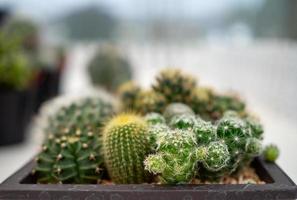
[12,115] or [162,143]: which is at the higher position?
[162,143]

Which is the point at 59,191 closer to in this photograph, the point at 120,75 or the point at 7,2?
the point at 120,75

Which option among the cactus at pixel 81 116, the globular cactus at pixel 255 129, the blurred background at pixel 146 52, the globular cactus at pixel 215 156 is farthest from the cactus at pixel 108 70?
the globular cactus at pixel 215 156

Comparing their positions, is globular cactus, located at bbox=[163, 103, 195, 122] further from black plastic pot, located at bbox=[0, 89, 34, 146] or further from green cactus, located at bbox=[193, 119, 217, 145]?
black plastic pot, located at bbox=[0, 89, 34, 146]

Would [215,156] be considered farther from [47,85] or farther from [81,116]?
[47,85]

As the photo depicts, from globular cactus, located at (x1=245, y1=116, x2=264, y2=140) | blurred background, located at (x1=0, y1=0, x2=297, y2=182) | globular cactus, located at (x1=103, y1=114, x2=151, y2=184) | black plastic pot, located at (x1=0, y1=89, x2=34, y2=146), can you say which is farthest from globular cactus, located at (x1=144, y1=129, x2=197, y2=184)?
black plastic pot, located at (x1=0, y1=89, x2=34, y2=146)

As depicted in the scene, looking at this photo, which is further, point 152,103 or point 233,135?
point 152,103

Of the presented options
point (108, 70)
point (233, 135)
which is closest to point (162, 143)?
point (233, 135)

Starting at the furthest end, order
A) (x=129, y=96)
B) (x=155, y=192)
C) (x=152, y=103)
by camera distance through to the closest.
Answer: (x=129, y=96) < (x=152, y=103) < (x=155, y=192)

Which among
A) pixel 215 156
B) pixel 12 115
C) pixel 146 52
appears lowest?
pixel 12 115
